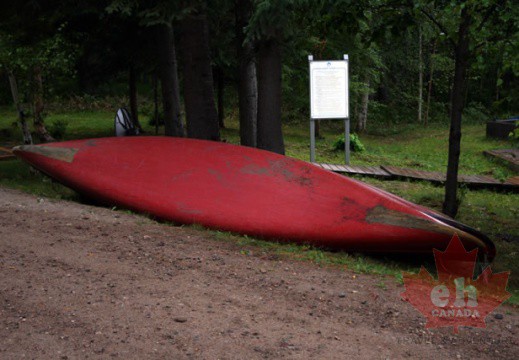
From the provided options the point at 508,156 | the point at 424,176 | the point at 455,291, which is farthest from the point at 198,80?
the point at 508,156

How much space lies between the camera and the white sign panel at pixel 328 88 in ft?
44.4

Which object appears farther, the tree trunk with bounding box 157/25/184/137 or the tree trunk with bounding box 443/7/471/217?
the tree trunk with bounding box 157/25/184/137

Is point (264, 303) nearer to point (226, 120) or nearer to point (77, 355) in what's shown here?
point (77, 355)

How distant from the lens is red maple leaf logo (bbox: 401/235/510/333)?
200 inches

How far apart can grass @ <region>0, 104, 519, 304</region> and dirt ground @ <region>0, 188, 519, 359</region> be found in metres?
0.69

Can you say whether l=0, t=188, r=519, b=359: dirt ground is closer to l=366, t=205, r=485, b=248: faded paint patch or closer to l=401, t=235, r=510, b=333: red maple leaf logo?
l=401, t=235, r=510, b=333: red maple leaf logo

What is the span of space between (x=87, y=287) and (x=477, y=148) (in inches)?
741

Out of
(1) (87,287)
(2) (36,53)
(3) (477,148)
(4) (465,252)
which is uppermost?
(2) (36,53)

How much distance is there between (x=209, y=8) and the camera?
1181 cm

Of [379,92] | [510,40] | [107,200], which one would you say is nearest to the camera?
[510,40]

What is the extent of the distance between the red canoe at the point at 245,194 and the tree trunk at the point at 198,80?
1653mm

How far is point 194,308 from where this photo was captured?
15.7ft

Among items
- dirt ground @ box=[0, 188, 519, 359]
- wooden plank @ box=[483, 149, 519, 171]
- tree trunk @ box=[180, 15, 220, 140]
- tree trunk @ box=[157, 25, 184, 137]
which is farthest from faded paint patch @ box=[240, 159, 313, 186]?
wooden plank @ box=[483, 149, 519, 171]

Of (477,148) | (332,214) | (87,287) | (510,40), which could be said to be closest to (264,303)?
(87,287)
